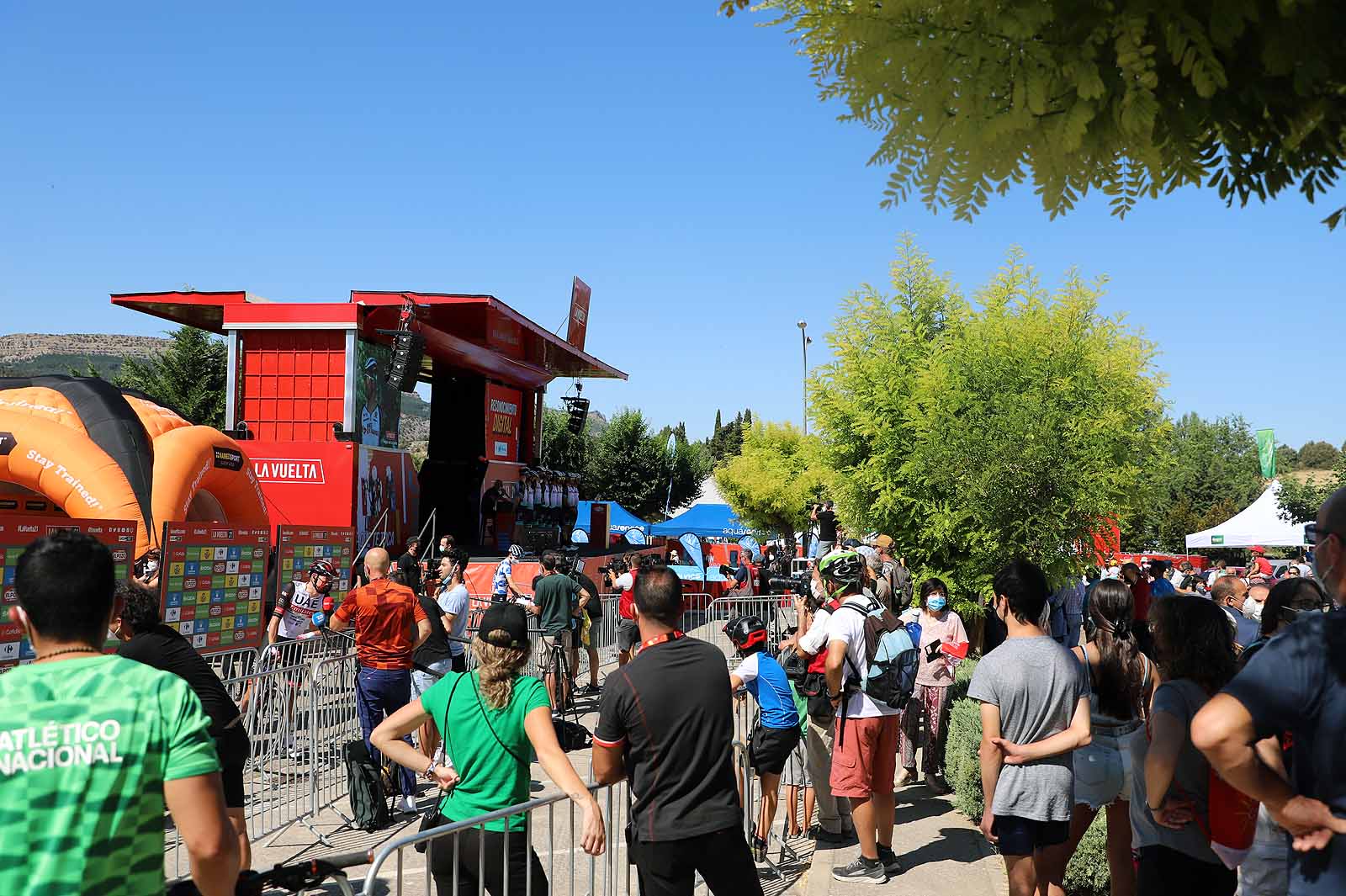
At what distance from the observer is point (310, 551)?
1312 cm

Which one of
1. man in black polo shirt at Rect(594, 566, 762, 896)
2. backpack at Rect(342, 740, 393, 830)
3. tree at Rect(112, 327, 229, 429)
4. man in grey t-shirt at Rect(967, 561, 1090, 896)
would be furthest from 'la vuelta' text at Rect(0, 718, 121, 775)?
Result: tree at Rect(112, 327, 229, 429)

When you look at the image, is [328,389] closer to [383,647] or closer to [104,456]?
[104,456]

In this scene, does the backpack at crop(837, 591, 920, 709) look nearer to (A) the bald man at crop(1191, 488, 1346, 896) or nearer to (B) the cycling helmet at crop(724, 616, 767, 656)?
(B) the cycling helmet at crop(724, 616, 767, 656)

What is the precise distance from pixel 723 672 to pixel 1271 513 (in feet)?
110

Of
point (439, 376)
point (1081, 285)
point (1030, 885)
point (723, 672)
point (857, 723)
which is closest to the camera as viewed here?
point (723, 672)

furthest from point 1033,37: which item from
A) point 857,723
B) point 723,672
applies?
point 857,723

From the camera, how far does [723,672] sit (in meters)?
3.82

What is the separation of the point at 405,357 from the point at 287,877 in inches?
815

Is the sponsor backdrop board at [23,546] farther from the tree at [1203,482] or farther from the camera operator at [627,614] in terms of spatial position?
the tree at [1203,482]

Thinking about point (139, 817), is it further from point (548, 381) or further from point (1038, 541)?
point (548, 381)

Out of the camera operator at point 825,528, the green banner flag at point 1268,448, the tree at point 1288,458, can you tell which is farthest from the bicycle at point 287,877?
the tree at point 1288,458

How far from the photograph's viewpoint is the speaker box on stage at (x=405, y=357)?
22.5 meters

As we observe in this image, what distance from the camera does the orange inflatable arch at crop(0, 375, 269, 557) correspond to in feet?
45.7

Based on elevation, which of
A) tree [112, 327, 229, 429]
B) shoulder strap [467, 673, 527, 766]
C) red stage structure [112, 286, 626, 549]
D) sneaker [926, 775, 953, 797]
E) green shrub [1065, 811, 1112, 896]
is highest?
tree [112, 327, 229, 429]
